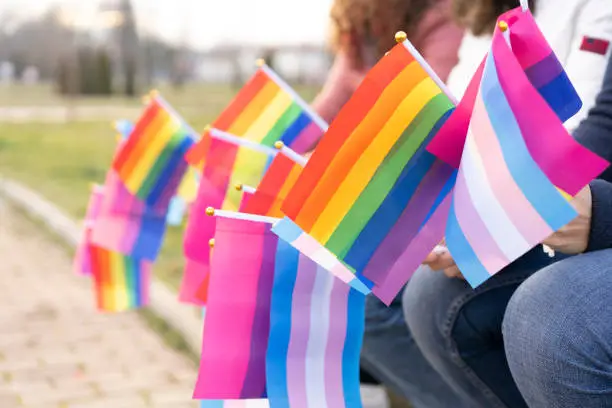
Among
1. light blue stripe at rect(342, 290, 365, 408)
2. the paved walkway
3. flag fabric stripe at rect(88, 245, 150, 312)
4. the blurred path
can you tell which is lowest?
the blurred path

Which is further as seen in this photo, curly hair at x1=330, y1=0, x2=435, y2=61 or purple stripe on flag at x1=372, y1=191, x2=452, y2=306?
curly hair at x1=330, y1=0, x2=435, y2=61

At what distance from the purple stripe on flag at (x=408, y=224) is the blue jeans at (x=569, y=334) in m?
0.23

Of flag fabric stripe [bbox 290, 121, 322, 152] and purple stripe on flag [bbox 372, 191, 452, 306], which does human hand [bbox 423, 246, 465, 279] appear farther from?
flag fabric stripe [bbox 290, 121, 322, 152]

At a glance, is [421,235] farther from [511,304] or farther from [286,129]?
[286,129]

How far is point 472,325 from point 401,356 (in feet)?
1.28

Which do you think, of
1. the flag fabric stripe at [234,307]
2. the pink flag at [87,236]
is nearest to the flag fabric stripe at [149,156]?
the pink flag at [87,236]

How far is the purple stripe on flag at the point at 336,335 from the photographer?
158cm

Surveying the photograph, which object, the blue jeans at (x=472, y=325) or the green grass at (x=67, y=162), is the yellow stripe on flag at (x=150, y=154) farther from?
the green grass at (x=67, y=162)

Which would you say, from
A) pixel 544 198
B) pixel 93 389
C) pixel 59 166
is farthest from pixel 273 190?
pixel 59 166

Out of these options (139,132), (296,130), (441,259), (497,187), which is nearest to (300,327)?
(441,259)

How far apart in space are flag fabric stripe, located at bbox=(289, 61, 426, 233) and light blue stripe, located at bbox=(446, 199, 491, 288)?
0.17m

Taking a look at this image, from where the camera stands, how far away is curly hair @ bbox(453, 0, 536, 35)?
1.89 meters

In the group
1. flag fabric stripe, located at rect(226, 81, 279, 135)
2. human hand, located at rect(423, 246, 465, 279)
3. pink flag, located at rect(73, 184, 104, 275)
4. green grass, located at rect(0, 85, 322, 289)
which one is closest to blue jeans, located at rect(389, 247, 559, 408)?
human hand, located at rect(423, 246, 465, 279)

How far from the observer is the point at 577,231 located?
1.34 meters
